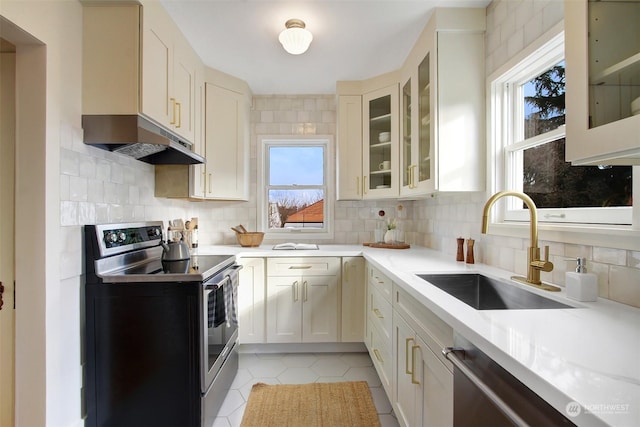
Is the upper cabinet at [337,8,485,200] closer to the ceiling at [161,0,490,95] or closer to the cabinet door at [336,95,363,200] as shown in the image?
the ceiling at [161,0,490,95]

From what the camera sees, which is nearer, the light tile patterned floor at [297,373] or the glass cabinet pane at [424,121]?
the light tile patterned floor at [297,373]

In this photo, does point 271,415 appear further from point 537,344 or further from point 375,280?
point 537,344

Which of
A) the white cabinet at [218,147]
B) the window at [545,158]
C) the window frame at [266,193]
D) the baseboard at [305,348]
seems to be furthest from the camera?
the window frame at [266,193]

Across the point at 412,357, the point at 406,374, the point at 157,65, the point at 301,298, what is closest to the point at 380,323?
the point at 406,374

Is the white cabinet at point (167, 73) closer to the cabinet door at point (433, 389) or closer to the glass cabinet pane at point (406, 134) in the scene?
the glass cabinet pane at point (406, 134)

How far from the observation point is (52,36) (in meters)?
1.37

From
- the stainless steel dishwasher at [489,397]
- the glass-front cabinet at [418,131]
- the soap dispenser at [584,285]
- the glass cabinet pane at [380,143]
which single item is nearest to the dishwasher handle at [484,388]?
the stainless steel dishwasher at [489,397]

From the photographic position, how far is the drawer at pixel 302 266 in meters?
2.52

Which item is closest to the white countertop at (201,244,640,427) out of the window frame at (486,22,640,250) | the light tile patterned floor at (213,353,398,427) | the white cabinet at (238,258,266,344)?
the window frame at (486,22,640,250)

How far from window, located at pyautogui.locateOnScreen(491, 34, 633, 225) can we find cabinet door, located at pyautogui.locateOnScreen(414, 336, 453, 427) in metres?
0.88

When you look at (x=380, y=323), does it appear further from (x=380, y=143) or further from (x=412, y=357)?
(x=380, y=143)

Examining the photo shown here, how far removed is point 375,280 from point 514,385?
1474 mm

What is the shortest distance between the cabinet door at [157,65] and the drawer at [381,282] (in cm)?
173

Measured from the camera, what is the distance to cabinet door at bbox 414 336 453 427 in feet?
3.29
